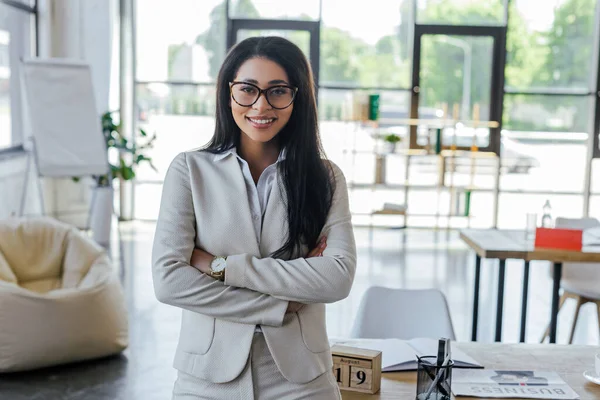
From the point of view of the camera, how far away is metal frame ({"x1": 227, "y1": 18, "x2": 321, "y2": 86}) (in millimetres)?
9500

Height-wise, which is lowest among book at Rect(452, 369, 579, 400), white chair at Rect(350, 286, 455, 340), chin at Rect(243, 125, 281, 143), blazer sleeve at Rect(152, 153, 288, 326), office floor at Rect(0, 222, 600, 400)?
office floor at Rect(0, 222, 600, 400)

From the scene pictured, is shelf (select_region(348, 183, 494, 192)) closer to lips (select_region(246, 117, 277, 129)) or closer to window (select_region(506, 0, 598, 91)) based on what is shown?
window (select_region(506, 0, 598, 91))

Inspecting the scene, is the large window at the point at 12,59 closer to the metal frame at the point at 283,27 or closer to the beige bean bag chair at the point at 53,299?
the metal frame at the point at 283,27

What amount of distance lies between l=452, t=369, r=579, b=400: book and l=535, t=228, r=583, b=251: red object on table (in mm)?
1963

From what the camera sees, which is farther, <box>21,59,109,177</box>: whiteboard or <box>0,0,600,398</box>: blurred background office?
<box>0,0,600,398</box>: blurred background office

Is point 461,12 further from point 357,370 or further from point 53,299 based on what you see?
point 357,370

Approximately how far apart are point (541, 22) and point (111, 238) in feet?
19.0

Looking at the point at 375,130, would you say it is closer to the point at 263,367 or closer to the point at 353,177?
the point at 353,177

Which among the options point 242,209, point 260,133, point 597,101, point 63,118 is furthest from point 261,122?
point 597,101

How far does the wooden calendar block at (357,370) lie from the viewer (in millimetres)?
2049

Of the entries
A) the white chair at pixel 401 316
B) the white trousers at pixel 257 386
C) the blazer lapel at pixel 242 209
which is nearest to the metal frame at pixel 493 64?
the white chair at pixel 401 316

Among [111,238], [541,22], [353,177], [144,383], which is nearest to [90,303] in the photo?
[144,383]

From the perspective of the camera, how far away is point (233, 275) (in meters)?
1.81

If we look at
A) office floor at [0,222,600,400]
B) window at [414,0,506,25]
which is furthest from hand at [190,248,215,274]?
window at [414,0,506,25]
